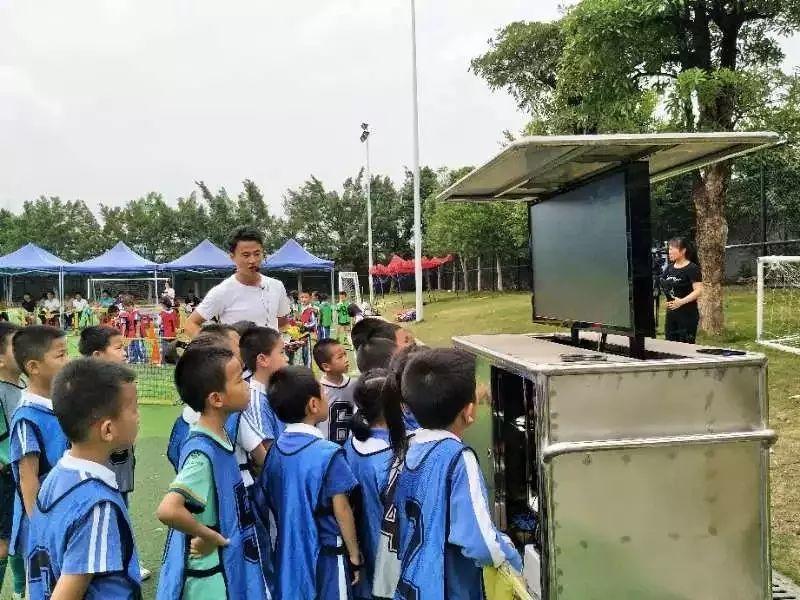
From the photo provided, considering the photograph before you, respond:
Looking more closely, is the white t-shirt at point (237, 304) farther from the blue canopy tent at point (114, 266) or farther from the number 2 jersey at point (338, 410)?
the blue canopy tent at point (114, 266)

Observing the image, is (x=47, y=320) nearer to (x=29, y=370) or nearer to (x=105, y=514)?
(x=29, y=370)

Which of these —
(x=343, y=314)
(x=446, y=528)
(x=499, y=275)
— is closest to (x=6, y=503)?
(x=446, y=528)

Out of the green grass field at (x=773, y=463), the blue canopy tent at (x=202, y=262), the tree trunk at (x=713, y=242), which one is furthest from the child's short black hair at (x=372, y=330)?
the blue canopy tent at (x=202, y=262)

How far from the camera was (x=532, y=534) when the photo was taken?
11.3ft

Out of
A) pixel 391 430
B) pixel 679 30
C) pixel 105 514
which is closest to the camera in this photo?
pixel 105 514

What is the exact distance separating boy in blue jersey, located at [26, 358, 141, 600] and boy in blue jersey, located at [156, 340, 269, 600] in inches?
11.3

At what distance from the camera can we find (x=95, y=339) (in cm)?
425

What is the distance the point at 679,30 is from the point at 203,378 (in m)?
9.28

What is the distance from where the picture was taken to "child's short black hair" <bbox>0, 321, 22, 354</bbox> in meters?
3.91

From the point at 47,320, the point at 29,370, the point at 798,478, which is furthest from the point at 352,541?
the point at 47,320

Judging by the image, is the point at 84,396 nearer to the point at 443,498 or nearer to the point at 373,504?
the point at 443,498

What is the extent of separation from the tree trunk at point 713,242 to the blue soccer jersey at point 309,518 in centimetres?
969

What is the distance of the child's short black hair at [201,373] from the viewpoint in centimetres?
274

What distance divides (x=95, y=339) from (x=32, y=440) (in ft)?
3.89
